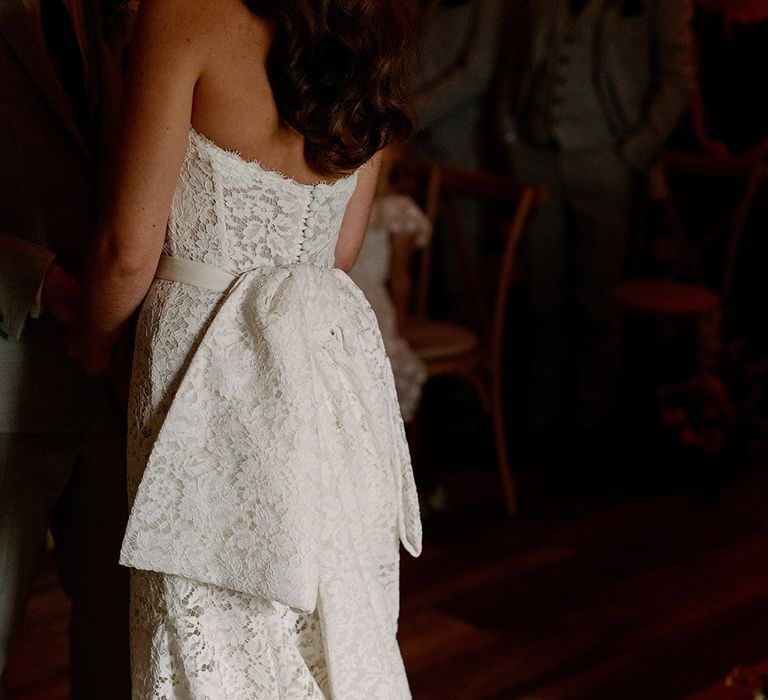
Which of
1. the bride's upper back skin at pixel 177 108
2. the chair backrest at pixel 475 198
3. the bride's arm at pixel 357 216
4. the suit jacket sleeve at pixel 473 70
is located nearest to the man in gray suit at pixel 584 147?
the suit jacket sleeve at pixel 473 70

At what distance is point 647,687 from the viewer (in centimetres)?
268

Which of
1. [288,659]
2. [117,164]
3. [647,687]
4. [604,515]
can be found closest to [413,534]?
[288,659]

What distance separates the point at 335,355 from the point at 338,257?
24 centimetres

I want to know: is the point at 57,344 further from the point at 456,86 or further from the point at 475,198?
the point at 456,86

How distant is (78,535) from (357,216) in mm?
626

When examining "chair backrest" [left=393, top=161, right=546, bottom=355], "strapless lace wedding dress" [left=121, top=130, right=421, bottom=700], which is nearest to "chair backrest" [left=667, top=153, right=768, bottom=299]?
"chair backrest" [left=393, top=161, right=546, bottom=355]

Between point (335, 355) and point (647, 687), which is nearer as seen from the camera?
point (335, 355)

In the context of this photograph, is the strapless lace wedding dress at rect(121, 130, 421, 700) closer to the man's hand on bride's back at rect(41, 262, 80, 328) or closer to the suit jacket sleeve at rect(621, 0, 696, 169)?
the man's hand on bride's back at rect(41, 262, 80, 328)

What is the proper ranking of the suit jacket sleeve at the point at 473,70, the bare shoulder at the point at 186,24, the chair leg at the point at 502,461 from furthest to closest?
1. the suit jacket sleeve at the point at 473,70
2. the chair leg at the point at 502,461
3. the bare shoulder at the point at 186,24

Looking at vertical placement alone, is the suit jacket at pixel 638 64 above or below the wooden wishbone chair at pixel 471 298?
above

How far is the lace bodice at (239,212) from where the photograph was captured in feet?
4.58

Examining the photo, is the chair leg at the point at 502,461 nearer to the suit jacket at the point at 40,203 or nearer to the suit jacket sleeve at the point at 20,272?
the suit jacket at the point at 40,203

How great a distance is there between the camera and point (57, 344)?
5.26 feet

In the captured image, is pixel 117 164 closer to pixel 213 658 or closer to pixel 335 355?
pixel 335 355
